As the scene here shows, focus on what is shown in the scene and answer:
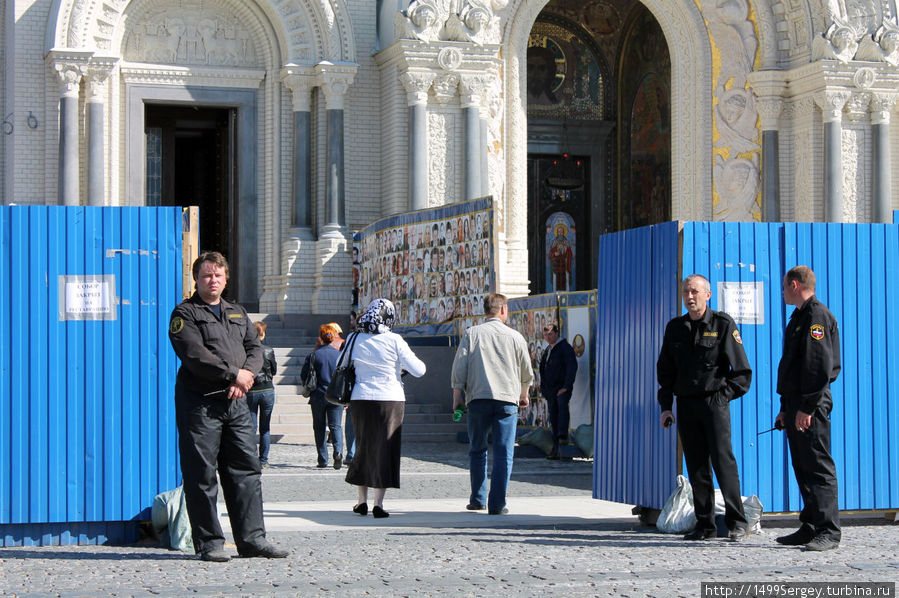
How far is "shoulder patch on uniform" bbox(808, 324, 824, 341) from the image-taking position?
8.86m

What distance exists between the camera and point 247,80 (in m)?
23.0

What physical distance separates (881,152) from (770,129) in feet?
6.03

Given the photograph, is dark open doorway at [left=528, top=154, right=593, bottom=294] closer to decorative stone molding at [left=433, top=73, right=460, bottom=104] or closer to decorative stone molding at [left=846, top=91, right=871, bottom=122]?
decorative stone molding at [left=433, top=73, right=460, bottom=104]

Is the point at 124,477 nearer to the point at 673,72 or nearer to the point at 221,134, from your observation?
the point at 221,134

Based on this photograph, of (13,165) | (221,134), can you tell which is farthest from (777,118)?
(13,165)

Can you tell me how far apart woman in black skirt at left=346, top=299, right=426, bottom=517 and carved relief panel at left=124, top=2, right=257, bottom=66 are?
12.9 meters

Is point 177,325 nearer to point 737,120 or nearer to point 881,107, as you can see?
point 737,120

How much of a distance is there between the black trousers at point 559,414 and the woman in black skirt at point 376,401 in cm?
580

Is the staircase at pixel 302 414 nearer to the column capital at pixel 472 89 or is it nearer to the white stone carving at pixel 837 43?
the column capital at pixel 472 89

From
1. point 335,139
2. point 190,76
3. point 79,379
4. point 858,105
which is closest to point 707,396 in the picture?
point 79,379

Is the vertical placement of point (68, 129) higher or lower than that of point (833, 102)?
lower

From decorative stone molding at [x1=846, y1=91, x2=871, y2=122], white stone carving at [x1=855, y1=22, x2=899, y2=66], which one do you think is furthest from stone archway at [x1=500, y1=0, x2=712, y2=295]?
white stone carving at [x1=855, y1=22, x2=899, y2=66]

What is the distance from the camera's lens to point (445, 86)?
73.0 ft

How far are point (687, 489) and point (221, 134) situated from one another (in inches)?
642
